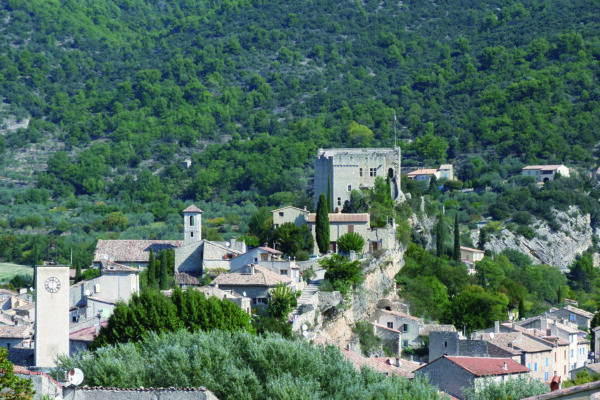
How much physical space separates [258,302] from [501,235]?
37.9 m

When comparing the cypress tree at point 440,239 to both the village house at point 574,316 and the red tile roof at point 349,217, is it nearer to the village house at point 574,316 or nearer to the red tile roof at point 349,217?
the village house at point 574,316

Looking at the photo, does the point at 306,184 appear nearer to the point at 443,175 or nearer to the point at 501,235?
the point at 443,175

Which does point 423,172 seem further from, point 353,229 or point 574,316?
point 353,229

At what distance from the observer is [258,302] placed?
175 feet

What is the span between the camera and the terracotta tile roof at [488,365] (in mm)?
44875

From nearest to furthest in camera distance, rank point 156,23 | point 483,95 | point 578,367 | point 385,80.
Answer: point 578,367
point 483,95
point 385,80
point 156,23

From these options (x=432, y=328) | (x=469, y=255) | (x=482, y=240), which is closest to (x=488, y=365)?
(x=432, y=328)

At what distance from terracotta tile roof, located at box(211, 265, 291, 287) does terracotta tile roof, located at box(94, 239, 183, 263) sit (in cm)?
1005

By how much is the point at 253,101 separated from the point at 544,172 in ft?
178

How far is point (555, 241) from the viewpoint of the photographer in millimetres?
91812

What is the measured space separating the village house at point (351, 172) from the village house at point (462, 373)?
77.6 feet

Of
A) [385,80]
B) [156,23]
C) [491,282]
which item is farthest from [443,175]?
[156,23]

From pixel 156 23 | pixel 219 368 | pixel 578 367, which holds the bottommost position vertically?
pixel 578 367

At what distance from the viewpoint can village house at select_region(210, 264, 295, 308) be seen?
53438mm
